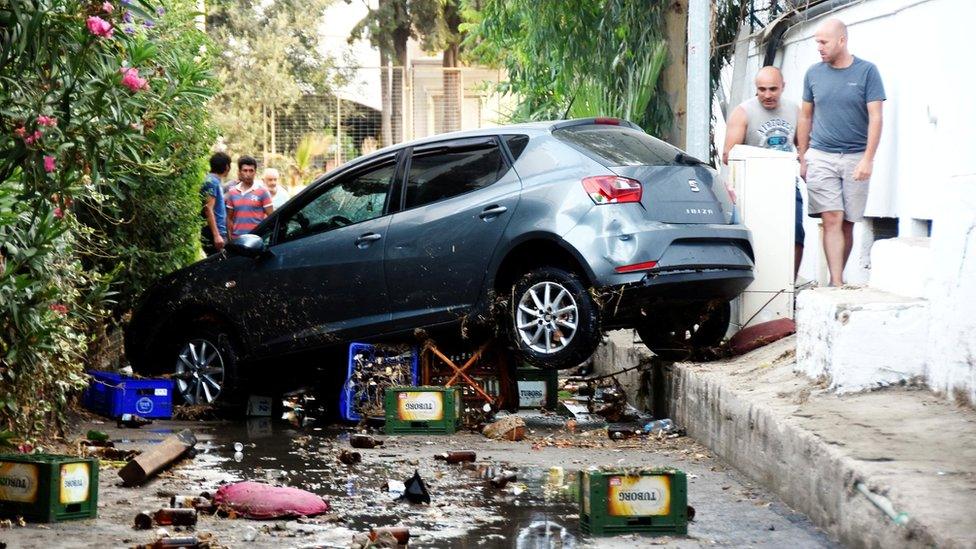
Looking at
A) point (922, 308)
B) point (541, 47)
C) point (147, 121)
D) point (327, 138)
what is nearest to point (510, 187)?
point (147, 121)

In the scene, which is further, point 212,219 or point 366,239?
point 212,219

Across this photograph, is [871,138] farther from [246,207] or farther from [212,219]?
[246,207]

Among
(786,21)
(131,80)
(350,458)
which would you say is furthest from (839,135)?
(131,80)

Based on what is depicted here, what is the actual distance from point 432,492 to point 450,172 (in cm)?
349

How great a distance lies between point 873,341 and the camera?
775 centimetres

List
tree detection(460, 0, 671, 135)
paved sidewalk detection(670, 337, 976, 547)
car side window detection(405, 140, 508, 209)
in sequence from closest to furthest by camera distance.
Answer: paved sidewalk detection(670, 337, 976, 547), car side window detection(405, 140, 508, 209), tree detection(460, 0, 671, 135)

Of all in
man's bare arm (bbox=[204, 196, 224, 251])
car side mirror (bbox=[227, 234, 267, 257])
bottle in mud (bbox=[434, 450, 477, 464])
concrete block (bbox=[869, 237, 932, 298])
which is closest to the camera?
concrete block (bbox=[869, 237, 932, 298])

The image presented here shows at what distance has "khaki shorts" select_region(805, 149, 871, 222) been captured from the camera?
36.7ft

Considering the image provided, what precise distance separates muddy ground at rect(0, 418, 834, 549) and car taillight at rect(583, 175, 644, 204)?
5.11ft

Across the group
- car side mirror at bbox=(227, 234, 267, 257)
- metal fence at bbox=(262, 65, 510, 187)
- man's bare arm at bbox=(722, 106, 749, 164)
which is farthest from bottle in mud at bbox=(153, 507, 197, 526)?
metal fence at bbox=(262, 65, 510, 187)

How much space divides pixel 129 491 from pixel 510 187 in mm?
3568

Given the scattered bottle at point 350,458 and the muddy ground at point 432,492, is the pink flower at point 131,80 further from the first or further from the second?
the scattered bottle at point 350,458

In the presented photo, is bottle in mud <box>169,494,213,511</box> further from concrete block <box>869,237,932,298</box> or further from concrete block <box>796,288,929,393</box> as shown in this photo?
concrete block <box>869,237,932,298</box>

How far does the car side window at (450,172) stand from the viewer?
10188 millimetres
